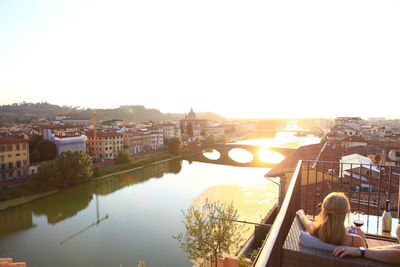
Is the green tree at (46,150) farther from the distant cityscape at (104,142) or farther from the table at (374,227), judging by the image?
the table at (374,227)

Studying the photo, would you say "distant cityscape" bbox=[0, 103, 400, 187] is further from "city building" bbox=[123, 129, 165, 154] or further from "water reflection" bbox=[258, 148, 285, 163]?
"water reflection" bbox=[258, 148, 285, 163]

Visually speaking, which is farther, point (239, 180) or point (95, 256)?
point (239, 180)

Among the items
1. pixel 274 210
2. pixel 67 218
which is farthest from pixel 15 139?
pixel 274 210

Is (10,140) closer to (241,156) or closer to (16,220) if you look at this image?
(16,220)

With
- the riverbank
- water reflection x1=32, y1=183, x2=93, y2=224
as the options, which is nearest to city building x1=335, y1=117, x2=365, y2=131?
the riverbank

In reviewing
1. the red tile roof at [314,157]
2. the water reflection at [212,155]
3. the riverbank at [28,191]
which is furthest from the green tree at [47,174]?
the water reflection at [212,155]

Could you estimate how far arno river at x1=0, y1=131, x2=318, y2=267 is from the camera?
7.75 metres

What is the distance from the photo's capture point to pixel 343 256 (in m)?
1.02

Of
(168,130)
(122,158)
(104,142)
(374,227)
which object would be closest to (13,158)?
(122,158)

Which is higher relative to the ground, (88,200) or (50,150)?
(50,150)

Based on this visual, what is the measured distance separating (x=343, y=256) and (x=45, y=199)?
1376 cm

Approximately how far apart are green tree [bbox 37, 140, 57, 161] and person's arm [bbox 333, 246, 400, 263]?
1882 centimetres

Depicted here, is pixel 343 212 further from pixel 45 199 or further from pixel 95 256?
pixel 45 199

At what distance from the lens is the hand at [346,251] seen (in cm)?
101
